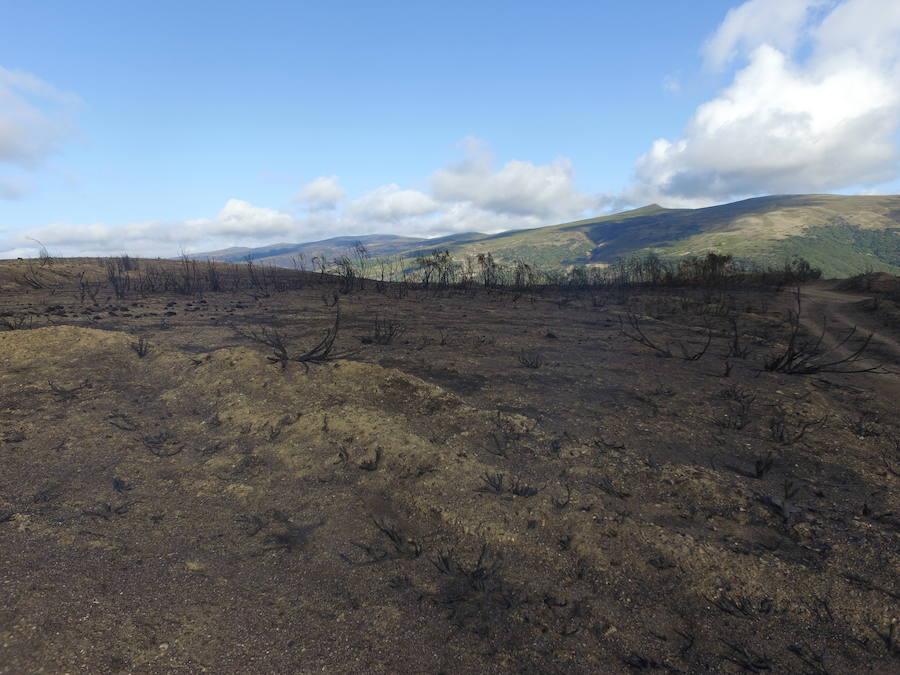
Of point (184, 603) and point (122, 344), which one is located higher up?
point (122, 344)

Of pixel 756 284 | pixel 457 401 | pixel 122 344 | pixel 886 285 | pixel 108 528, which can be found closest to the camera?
pixel 108 528

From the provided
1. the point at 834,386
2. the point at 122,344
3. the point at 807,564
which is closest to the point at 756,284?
the point at 834,386

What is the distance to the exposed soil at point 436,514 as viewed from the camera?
2623 millimetres

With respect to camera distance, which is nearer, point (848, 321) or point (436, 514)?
point (436, 514)

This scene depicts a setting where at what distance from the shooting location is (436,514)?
3.87 meters

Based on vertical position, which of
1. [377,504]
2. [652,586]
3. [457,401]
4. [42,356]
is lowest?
[652,586]

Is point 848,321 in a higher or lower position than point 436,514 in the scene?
higher

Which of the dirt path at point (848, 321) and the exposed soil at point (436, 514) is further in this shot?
the dirt path at point (848, 321)

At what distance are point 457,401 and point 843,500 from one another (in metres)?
4.22

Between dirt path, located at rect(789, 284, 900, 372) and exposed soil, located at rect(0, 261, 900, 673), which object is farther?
dirt path, located at rect(789, 284, 900, 372)

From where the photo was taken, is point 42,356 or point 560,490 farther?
point 42,356

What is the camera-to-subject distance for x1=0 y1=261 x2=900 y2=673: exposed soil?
2.62 m

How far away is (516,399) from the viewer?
6309mm

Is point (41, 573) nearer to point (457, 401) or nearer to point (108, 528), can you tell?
point (108, 528)
